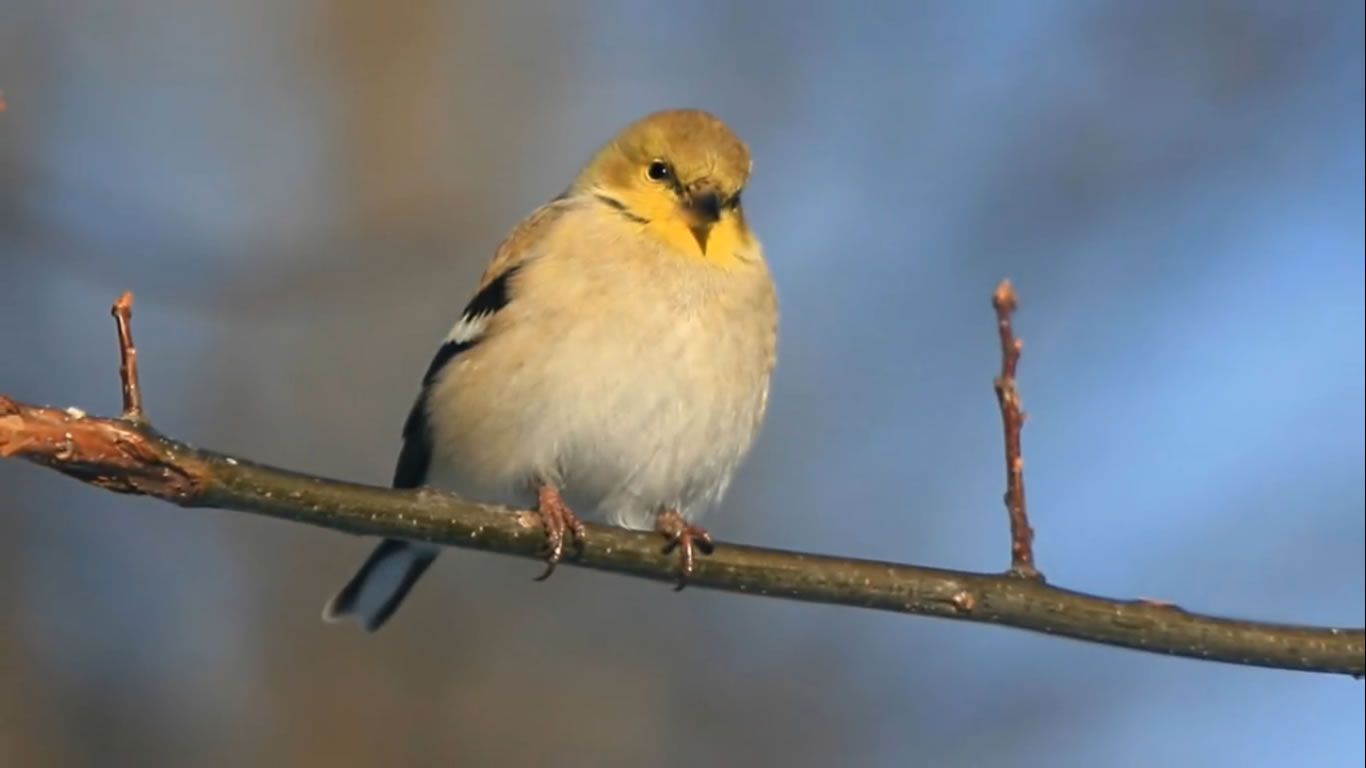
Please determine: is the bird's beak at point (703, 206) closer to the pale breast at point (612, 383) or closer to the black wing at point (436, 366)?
the pale breast at point (612, 383)

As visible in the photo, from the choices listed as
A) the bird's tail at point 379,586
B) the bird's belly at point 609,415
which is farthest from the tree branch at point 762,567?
the bird's tail at point 379,586

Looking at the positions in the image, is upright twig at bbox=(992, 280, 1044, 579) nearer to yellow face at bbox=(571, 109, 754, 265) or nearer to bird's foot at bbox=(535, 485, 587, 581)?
bird's foot at bbox=(535, 485, 587, 581)

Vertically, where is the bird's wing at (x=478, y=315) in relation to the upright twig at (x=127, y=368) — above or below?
above

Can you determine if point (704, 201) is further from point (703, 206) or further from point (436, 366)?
point (436, 366)

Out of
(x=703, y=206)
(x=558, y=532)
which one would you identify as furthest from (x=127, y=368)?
(x=703, y=206)

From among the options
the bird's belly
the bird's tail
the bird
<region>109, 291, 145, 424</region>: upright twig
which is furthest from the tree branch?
the bird's tail

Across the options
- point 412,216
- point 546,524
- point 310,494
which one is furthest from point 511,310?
point 412,216
